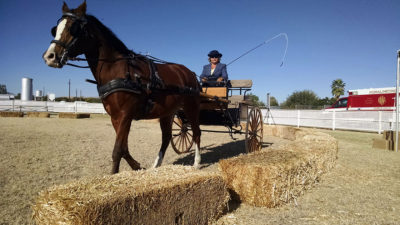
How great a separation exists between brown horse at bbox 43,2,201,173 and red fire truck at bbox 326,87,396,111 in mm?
21946

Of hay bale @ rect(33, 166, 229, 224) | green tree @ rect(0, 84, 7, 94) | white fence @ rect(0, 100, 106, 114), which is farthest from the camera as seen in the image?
green tree @ rect(0, 84, 7, 94)

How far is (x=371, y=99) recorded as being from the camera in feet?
66.9

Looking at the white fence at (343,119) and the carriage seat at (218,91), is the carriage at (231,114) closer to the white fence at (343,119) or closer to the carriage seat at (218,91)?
the carriage seat at (218,91)

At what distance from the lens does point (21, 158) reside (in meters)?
5.03

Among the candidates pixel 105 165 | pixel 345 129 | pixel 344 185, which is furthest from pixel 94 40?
pixel 345 129

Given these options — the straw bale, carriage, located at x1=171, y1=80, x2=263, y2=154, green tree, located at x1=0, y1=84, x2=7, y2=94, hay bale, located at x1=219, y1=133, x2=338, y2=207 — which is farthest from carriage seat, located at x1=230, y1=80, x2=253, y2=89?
green tree, located at x1=0, y1=84, x2=7, y2=94

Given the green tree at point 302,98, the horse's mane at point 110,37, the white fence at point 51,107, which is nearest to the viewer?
the horse's mane at point 110,37

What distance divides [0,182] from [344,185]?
5.87 metres

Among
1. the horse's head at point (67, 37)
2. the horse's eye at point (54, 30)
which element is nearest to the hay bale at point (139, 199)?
the horse's head at point (67, 37)

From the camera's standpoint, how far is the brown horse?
2971 millimetres

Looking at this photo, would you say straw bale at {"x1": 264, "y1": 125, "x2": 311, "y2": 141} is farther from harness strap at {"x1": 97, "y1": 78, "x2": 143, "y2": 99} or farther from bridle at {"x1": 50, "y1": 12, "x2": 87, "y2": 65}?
bridle at {"x1": 50, "y1": 12, "x2": 87, "y2": 65}

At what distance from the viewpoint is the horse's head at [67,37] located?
2846 mm

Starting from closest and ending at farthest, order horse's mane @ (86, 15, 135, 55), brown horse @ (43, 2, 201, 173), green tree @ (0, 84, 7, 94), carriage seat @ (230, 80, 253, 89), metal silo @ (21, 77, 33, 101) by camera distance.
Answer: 1. brown horse @ (43, 2, 201, 173)
2. horse's mane @ (86, 15, 135, 55)
3. carriage seat @ (230, 80, 253, 89)
4. metal silo @ (21, 77, 33, 101)
5. green tree @ (0, 84, 7, 94)

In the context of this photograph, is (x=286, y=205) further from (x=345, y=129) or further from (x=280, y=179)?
(x=345, y=129)
